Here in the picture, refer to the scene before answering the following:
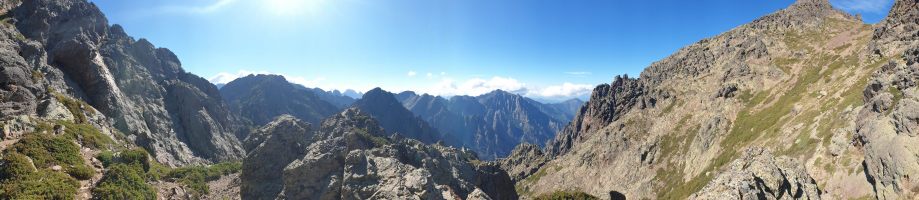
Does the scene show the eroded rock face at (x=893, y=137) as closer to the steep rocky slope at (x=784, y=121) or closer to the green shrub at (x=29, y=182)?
the steep rocky slope at (x=784, y=121)

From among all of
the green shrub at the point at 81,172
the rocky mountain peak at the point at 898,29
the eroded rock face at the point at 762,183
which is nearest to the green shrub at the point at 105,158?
the green shrub at the point at 81,172

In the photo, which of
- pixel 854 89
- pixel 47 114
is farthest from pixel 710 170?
pixel 47 114

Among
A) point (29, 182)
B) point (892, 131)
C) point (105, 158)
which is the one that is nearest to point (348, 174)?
point (29, 182)

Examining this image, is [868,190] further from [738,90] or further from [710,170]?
[738,90]

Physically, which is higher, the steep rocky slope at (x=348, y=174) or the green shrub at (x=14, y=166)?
the green shrub at (x=14, y=166)

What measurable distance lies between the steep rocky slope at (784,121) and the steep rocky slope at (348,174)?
93.6ft

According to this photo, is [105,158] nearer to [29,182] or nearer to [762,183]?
[29,182]

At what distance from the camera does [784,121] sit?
10362 centimetres

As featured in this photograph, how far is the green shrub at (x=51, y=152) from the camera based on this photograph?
155ft

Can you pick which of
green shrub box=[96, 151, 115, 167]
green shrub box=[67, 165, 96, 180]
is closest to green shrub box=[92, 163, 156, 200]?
green shrub box=[67, 165, 96, 180]

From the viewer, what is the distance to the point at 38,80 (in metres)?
82.8

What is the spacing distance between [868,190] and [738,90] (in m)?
118

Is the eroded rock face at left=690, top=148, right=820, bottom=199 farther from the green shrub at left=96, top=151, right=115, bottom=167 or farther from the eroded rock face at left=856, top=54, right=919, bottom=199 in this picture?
the green shrub at left=96, top=151, right=115, bottom=167

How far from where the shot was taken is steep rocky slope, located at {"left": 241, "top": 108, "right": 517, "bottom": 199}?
48.2m
